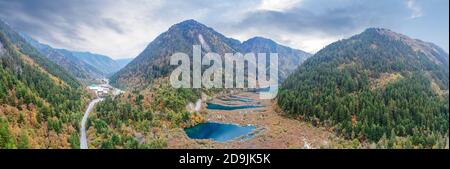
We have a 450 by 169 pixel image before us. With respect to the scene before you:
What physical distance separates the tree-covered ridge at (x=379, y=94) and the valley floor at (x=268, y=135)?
5.95ft

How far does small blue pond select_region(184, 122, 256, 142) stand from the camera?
84.0ft

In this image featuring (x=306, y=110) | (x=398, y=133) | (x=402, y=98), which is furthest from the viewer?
(x=306, y=110)

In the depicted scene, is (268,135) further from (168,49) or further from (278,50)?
(278,50)

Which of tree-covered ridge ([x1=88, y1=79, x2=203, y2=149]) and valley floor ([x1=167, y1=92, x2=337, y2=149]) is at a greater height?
tree-covered ridge ([x1=88, y1=79, x2=203, y2=149])

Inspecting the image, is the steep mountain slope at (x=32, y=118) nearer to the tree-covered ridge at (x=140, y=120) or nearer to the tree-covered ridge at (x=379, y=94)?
the tree-covered ridge at (x=140, y=120)

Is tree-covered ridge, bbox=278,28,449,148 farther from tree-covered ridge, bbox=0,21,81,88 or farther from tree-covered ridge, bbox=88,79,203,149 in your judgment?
tree-covered ridge, bbox=0,21,81,88

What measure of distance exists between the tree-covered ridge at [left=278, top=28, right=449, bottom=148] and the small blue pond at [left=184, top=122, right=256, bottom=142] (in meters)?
7.08

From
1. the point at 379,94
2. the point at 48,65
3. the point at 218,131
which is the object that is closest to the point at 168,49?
the point at 48,65

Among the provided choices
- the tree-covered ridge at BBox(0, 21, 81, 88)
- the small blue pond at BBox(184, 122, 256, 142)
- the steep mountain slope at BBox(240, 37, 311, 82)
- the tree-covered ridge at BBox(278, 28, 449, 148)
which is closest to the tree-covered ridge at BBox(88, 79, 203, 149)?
the small blue pond at BBox(184, 122, 256, 142)
